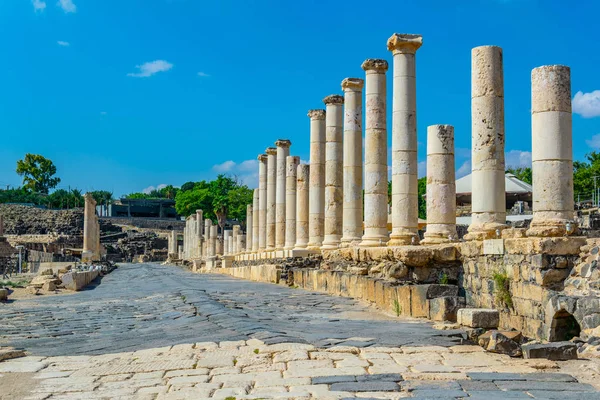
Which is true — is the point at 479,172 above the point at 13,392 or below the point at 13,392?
above

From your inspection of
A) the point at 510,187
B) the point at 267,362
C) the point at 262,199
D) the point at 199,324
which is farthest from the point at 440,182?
the point at 510,187

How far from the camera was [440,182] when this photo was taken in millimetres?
14258

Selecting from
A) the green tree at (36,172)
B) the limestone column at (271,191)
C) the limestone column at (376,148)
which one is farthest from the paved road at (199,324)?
the green tree at (36,172)

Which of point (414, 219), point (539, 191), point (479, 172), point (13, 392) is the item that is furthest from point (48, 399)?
point (414, 219)

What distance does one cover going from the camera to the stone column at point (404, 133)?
15.9m

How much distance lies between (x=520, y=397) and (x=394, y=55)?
11.7 metres

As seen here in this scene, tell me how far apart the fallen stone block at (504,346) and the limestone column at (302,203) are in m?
18.1

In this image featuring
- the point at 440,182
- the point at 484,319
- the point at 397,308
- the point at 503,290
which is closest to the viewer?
the point at 484,319

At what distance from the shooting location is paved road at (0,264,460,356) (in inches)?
326

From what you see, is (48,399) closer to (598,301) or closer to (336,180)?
(598,301)

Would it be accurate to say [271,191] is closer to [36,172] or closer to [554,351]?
[554,351]

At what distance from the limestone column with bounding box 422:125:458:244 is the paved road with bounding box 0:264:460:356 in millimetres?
2264

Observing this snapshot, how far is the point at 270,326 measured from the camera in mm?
9211

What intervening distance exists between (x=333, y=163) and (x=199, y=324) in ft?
42.4
